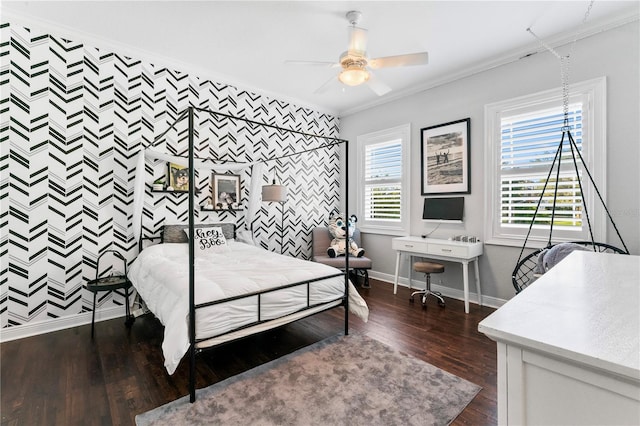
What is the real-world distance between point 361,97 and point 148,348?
449 cm

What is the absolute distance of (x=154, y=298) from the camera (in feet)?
8.52

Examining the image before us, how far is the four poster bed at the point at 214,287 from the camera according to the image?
6.58 feet

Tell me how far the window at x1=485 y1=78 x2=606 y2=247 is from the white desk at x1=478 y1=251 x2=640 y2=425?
109 inches

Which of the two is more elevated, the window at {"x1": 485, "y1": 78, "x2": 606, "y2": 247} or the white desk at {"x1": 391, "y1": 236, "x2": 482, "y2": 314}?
the window at {"x1": 485, "y1": 78, "x2": 606, "y2": 247}

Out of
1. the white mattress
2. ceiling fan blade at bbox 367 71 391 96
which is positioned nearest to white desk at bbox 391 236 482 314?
the white mattress

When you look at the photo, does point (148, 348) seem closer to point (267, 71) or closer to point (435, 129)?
point (267, 71)

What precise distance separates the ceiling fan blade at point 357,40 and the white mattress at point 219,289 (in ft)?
6.60

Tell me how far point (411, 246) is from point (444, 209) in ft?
2.30

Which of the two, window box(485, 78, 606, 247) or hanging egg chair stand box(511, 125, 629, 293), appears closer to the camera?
hanging egg chair stand box(511, 125, 629, 293)

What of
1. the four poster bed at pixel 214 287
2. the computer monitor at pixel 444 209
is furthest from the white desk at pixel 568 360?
the computer monitor at pixel 444 209

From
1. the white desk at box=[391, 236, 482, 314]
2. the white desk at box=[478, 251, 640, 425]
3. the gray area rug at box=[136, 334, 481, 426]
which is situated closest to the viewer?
the white desk at box=[478, 251, 640, 425]

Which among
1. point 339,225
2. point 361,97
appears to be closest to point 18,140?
point 339,225

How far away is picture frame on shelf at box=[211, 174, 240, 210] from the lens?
→ 4.24 m

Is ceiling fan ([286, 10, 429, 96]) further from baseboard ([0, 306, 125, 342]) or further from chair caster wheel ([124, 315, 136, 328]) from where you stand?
baseboard ([0, 306, 125, 342])
